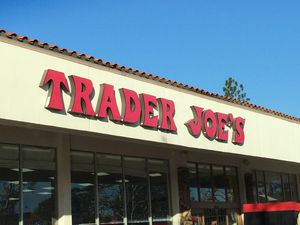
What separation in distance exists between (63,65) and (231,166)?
1041 cm

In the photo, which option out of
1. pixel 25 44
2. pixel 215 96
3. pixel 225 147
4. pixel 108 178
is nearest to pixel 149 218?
pixel 108 178

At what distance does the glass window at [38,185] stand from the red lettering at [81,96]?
1.98 metres

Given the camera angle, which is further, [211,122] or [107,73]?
[211,122]

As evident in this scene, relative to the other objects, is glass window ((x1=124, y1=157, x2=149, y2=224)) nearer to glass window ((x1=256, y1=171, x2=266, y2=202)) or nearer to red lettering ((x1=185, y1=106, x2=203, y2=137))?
red lettering ((x1=185, y1=106, x2=203, y2=137))

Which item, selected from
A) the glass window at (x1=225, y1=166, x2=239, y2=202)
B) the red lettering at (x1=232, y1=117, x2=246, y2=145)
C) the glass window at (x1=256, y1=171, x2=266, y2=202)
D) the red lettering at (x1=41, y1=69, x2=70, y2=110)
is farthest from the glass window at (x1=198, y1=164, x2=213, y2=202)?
the red lettering at (x1=41, y1=69, x2=70, y2=110)

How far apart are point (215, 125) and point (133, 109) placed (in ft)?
12.1

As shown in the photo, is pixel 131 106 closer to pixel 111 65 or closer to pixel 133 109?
pixel 133 109

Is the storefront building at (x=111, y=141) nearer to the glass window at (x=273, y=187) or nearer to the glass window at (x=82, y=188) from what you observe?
the glass window at (x=82, y=188)

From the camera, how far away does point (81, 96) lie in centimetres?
1148

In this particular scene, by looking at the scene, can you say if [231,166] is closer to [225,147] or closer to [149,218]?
[225,147]

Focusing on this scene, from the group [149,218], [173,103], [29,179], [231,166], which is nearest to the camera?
[29,179]

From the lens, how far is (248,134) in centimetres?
1741

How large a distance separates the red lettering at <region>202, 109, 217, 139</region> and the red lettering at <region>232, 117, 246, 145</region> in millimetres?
1097

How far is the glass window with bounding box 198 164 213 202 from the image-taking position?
1825 cm
